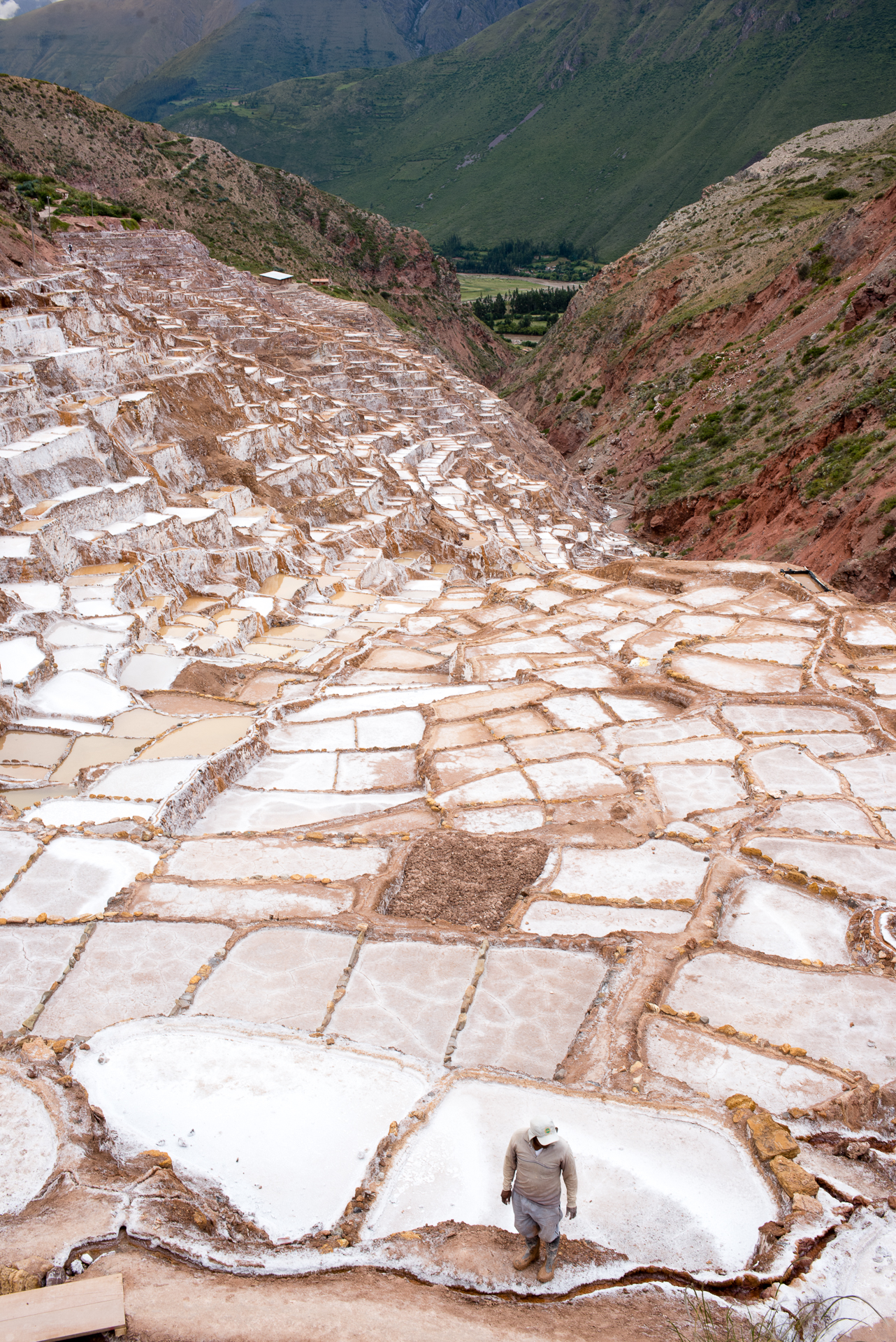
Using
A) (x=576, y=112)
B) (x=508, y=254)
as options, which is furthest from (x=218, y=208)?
(x=576, y=112)

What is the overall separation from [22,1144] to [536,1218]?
10.4ft

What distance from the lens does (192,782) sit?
10.3 m

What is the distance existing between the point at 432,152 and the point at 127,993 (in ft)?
597

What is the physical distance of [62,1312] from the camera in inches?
151

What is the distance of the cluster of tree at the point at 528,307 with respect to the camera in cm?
8631

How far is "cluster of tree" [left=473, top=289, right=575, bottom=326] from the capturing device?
8631 cm

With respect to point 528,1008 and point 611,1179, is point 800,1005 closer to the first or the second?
point 528,1008

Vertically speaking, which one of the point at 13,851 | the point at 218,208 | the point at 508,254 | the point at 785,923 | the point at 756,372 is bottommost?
the point at 13,851

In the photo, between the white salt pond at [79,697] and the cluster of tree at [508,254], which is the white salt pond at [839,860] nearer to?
the white salt pond at [79,697]

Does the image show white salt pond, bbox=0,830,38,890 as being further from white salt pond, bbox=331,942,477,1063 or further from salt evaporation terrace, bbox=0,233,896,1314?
white salt pond, bbox=331,942,477,1063

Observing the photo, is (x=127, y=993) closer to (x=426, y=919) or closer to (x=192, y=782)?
(x=426, y=919)

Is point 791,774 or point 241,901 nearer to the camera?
point 241,901

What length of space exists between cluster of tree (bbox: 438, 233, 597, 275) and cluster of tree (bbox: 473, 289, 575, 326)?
32.7 m

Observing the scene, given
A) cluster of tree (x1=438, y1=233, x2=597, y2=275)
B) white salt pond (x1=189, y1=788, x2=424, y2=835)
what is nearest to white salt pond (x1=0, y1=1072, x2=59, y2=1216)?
white salt pond (x1=189, y1=788, x2=424, y2=835)
